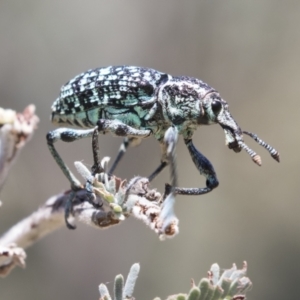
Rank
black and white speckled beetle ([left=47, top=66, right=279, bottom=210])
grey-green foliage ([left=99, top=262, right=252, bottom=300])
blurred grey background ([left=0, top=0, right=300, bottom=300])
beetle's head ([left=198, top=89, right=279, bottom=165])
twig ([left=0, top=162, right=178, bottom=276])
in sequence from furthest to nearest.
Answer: blurred grey background ([left=0, top=0, right=300, bottom=300]) → black and white speckled beetle ([left=47, top=66, right=279, bottom=210]) → beetle's head ([left=198, top=89, right=279, bottom=165]) → twig ([left=0, top=162, right=178, bottom=276]) → grey-green foliage ([left=99, top=262, right=252, bottom=300])

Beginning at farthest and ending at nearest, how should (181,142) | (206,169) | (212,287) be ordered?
(181,142)
(206,169)
(212,287)

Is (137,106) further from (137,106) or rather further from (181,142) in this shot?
(181,142)

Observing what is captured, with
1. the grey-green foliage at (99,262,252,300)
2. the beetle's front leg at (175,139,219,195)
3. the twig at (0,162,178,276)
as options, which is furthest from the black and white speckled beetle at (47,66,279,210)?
the grey-green foliage at (99,262,252,300)

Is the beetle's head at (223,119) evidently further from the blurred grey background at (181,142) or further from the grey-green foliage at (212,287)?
the blurred grey background at (181,142)

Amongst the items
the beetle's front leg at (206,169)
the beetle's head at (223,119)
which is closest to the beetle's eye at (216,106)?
the beetle's head at (223,119)

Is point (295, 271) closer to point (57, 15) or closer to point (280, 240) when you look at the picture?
point (280, 240)

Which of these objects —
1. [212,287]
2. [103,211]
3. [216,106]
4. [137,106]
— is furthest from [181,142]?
[212,287]

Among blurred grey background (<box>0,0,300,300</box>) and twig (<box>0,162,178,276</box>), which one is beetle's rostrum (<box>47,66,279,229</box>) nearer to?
twig (<box>0,162,178,276</box>)
